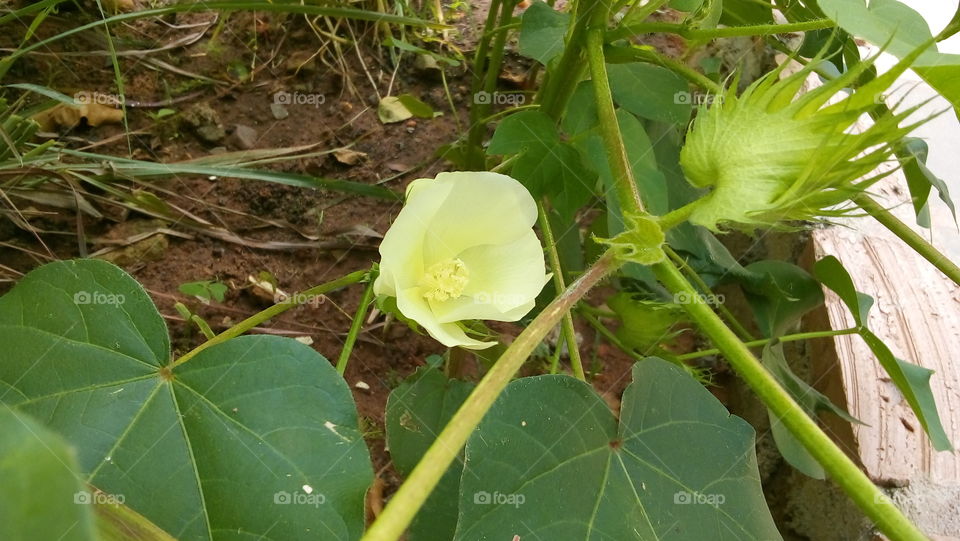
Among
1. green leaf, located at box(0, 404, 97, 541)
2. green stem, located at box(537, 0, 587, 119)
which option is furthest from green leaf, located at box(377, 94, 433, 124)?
green leaf, located at box(0, 404, 97, 541)

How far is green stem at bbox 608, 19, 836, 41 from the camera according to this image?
672 mm

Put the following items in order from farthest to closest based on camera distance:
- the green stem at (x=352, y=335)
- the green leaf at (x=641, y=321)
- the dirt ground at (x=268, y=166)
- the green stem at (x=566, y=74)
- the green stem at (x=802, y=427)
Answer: the dirt ground at (x=268, y=166) < the green leaf at (x=641, y=321) < the green stem at (x=566, y=74) < the green stem at (x=352, y=335) < the green stem at (x=802, y=427)

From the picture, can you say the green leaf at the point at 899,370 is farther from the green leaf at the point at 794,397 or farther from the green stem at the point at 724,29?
the green stem at the point at 724,29

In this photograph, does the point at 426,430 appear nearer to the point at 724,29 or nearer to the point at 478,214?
the point at 478,214

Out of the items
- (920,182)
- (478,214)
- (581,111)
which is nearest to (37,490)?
(478,214)

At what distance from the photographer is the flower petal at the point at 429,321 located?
1.83 feet

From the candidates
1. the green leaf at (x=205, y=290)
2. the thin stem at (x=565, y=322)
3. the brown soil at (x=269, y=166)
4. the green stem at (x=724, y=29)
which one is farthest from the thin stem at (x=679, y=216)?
the green leaf at (x=205, y=290)

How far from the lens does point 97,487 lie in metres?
0.53

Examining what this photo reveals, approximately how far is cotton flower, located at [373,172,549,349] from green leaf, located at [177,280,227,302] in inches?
20.0

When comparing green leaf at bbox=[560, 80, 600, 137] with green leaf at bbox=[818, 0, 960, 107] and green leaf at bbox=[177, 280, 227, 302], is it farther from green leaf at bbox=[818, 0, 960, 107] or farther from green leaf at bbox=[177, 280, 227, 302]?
green leaf at bbox=[177, 280, 227, 302]

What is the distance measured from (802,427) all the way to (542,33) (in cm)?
59

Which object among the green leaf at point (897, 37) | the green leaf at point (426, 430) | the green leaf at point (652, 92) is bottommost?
the green leaf at point (426, 430)

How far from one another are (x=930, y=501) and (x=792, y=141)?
69 cm

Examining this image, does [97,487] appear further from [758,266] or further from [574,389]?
[758,266]
